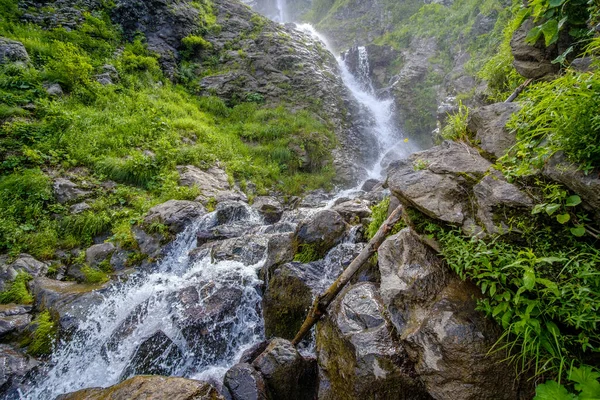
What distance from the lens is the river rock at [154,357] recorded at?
3.89m

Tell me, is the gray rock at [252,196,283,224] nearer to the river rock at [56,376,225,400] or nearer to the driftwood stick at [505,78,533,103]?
the river rock at [56,376,225,400]

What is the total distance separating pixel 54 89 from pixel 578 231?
12.8 meters

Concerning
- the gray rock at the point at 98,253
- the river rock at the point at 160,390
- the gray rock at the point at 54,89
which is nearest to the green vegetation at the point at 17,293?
the gray rock at the point at 98,253

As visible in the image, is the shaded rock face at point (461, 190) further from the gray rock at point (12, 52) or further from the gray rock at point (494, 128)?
the gray rock at point (12, 52)

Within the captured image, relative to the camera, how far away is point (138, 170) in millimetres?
7973

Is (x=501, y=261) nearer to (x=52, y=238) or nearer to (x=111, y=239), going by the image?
(x=111, y=239)

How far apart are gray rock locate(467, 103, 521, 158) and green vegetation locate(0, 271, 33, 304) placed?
7.39 m

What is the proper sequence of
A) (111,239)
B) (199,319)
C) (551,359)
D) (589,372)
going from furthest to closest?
(111,239), (199,319), (551,359), (589,372)

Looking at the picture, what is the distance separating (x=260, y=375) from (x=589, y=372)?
2886mm

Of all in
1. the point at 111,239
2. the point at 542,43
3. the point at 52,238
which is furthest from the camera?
the point at 111,239

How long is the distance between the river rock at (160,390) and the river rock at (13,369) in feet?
5.46

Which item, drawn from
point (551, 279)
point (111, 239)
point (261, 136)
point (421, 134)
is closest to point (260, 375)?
point (551, 279)

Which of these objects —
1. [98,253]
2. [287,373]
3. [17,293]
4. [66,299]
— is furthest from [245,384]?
[98,253]

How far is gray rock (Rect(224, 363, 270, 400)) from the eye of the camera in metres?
3.02
